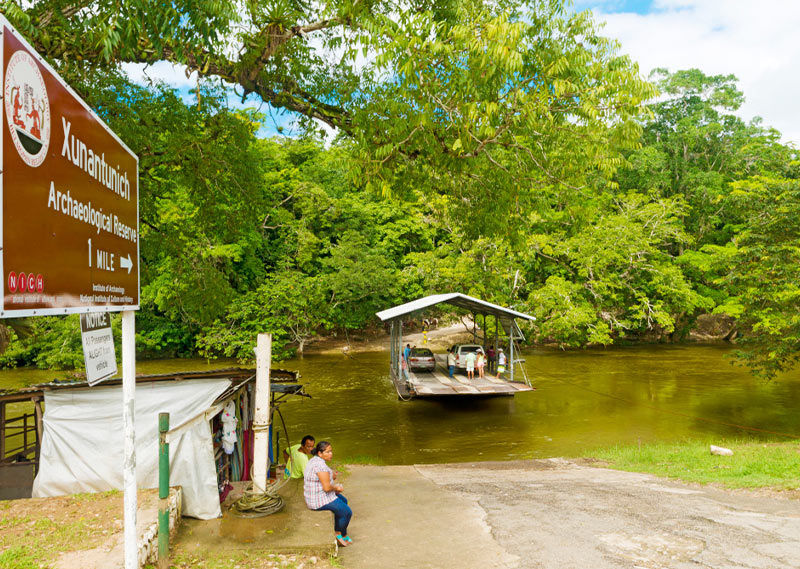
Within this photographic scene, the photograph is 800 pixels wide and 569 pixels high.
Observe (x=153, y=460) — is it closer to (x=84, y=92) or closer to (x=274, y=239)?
(x=84, y=92)

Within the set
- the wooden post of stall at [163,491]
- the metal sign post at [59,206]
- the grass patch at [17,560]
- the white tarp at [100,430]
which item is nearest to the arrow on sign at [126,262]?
the metal sign post at [59,206]

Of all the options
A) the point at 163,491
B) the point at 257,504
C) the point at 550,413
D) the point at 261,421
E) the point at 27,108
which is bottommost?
the point at 550,413

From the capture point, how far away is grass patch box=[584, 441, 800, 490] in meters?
10.3

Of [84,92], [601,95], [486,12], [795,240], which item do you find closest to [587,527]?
[601,95]

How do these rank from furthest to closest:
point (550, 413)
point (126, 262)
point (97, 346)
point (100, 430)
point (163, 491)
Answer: point (550, 413)
point (100, 430)
point (163, 491)
point (126, 262)
point (97, 346)

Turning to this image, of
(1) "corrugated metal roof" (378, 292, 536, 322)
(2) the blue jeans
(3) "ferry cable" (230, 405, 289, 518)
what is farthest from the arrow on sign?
(1) "corrugated metal roof" (378, 292, 536, 322)

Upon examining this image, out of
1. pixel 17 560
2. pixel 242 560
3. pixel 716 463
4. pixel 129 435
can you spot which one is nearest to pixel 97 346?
pixel 129 435

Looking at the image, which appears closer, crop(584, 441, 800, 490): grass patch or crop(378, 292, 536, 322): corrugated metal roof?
crop(584, 441, 800, 490): grass patch

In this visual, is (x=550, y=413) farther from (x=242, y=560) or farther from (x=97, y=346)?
(x=97, y=346)

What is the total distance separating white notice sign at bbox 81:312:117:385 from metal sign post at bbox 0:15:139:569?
100 mm

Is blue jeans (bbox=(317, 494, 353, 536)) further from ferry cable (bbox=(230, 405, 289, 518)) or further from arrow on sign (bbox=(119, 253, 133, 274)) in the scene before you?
arrow on sign (bbox=(119, 253, 133, 274))

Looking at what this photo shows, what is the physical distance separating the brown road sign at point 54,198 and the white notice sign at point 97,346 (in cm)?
10

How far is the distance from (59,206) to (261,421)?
458 centimetres

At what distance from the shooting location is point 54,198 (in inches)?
108
